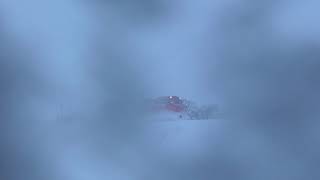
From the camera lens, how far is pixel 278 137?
126 cm

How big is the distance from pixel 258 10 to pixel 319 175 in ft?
1.66

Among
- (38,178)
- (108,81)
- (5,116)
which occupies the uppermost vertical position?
(108,81)

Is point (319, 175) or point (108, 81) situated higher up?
point (108, 81)

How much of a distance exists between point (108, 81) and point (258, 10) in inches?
18.7

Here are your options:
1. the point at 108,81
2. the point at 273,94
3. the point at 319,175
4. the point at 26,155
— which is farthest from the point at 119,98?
the point at 319,175

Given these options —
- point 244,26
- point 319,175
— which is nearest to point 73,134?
point 244,26

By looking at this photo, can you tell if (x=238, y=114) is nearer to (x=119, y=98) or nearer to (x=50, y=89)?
(x=119, y=98)

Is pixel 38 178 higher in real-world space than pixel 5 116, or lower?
lower

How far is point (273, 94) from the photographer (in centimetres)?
126

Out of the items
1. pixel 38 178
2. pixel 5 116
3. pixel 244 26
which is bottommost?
pixel 38 178

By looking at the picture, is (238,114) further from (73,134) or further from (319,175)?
(73,134)

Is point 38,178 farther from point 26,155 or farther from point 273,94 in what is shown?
point 273,94

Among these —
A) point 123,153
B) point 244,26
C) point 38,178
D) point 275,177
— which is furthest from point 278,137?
point 38,178

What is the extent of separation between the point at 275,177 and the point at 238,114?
0.21m
